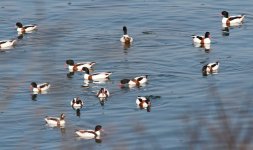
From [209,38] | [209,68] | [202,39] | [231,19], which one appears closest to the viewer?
[209,68]

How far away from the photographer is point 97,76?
110 ft

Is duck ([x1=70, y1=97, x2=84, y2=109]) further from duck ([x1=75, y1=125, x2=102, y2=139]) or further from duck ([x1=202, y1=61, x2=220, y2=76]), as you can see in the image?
duck ([x1=202, y1=61, x2=220, y2=76])

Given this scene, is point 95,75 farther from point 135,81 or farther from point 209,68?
point 209,68

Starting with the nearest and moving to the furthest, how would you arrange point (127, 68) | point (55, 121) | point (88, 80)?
point (55, 121)
point (88, 80)
point (127, 68)

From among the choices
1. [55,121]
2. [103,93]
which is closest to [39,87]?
[103,93]

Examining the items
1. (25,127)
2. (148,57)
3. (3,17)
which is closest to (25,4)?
(3,17)

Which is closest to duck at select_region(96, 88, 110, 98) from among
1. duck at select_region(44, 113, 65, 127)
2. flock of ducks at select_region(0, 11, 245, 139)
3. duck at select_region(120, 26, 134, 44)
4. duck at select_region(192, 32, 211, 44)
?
flock of ducks at select_region(0, 11, 245, 139)

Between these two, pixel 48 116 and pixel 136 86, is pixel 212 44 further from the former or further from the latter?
pixel 48 116

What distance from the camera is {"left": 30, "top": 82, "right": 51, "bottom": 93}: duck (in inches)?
1233

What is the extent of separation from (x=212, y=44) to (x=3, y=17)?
1182cm

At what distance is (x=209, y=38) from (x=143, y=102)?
36.9 ft

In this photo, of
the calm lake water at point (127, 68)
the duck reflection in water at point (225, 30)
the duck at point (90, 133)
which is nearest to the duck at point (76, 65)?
the calm lake water at point (127, 68)

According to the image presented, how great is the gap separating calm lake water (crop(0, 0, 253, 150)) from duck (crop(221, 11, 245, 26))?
39 cm

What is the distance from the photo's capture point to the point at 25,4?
155 feet
